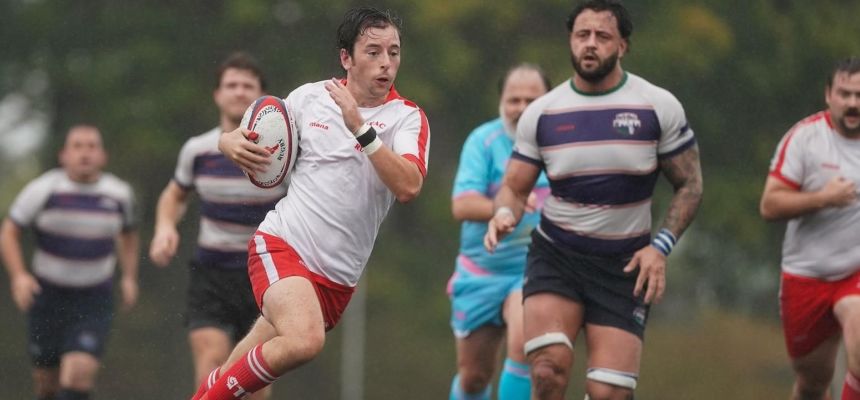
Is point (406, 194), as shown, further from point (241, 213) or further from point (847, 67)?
point (847, 67)

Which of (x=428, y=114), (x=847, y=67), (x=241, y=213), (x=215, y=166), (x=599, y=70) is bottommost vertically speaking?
(x=241, y=213)

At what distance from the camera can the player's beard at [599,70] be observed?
558 cm

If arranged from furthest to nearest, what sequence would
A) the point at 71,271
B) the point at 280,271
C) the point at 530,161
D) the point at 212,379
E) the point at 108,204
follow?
1. the point at 108,204
2. the point at 71,271
3. the point at 530,161
4. the point at 212,379
5. the point at 280,271

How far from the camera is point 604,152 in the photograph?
5562 mm

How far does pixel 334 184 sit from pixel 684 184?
1512 mm

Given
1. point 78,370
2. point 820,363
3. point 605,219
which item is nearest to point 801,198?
point 820,363

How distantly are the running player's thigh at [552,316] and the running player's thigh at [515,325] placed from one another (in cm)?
91

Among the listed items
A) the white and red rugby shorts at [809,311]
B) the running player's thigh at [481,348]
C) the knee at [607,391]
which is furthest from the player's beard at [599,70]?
the running player's thigh at [481,348]

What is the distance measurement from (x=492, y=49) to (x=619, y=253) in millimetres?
5291

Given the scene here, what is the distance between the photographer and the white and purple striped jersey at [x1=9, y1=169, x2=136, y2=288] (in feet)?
26.8

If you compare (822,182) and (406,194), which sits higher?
(822,182)

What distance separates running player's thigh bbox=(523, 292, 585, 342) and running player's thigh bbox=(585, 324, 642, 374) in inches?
3.3

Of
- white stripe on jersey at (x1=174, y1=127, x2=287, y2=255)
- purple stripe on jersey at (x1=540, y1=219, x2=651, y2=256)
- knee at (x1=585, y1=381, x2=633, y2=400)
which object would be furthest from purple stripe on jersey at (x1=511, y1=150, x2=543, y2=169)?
white stripe on jersey at (x1=174, y1=127, x2=287, y2=255)

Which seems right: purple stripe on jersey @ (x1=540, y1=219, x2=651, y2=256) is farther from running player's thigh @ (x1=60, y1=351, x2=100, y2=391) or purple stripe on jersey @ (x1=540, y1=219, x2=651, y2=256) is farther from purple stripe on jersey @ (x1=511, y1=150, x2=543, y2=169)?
running player's thigh @ (x1=60, y1=351, x2=100, y2=391)
